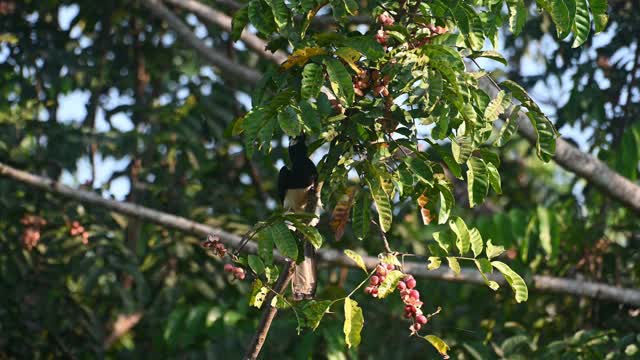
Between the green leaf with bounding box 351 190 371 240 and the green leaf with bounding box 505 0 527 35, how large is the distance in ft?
1.68

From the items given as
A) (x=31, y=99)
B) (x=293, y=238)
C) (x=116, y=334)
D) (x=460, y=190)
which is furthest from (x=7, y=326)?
(x=293, y=238)

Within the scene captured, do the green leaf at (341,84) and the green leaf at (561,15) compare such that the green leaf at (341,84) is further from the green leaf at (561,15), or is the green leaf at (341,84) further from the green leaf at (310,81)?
the green leaf at (561,15)

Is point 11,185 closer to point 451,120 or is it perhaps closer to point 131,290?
point 131,290

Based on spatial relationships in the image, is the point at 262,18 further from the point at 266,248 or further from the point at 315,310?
the point at 315,310

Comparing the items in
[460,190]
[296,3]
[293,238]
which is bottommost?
[293,238]

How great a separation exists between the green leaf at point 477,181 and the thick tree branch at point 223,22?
2217 millimetres

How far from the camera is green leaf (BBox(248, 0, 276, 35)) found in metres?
2.46

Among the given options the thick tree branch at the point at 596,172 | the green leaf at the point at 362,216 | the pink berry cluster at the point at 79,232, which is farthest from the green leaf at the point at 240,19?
the pink berry cluster at the point at 79,232

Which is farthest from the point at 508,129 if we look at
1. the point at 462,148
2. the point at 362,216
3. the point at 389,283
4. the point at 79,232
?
the point at 79,232

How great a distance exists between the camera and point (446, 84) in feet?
7.70

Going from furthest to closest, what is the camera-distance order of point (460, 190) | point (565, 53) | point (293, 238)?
point (460, 190) → point (565, 53) → point (293, 238)

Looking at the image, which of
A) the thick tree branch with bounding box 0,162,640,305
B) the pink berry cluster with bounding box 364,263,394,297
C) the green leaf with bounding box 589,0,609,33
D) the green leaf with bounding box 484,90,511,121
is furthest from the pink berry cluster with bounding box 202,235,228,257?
the thick tree branch with bounding box 0,162,640,305

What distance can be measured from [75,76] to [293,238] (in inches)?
141

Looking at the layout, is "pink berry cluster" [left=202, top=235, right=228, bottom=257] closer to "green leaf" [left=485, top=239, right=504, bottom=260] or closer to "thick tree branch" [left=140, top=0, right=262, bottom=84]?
"green leaf" [left=485, top=239, right=504, bottom=260]
